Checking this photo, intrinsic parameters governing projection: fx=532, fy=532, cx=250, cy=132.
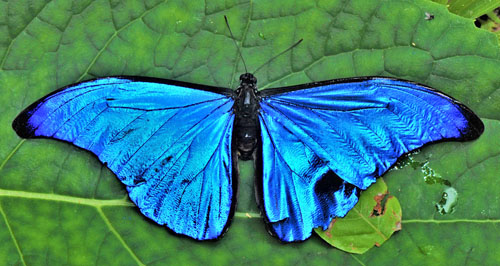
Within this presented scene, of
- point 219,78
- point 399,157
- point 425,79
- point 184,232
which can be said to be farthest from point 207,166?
point 425,79

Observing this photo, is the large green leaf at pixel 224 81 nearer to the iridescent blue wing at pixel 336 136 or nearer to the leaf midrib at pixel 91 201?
the leaf midrib at pixel 91 201

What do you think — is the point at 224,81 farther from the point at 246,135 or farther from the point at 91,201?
the point at 91,201

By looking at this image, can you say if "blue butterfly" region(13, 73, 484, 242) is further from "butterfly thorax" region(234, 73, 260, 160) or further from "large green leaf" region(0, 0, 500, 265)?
"large green leaf" region(0, 0, 500, 265)

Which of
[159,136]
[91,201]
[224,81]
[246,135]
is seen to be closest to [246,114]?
[246,135]

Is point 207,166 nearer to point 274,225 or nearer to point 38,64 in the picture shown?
point 274,225

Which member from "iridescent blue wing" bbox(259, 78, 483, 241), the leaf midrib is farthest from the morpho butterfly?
the leaf midrib

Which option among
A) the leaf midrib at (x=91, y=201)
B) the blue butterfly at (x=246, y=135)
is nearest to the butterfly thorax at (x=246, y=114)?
the blue butterfly at (x=246, y=135)

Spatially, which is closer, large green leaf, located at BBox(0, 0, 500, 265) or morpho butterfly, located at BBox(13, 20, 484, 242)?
morpho butterfly, located at BBox(13, 20, 484, 242)
